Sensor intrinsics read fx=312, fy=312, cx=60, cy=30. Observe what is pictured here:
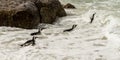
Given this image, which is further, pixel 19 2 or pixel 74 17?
pixel 74 17

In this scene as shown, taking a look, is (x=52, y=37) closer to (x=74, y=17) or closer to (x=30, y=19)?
(x=30, y=19)

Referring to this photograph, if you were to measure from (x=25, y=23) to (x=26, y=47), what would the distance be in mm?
2375

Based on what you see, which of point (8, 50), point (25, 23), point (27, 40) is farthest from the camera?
point (25, 23)

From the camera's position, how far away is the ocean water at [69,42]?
713cm

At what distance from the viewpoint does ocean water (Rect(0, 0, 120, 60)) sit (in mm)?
7133

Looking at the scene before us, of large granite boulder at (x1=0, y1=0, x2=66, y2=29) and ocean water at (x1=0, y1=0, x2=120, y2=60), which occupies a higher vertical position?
large granite boulder at (x1=0, y1=0, x2=66, y2=29)

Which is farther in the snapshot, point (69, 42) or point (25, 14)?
point (25, 14)

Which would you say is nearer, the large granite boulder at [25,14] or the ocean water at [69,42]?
the ocean water at [69,42]

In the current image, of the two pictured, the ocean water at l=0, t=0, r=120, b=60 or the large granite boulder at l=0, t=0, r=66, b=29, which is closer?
the ocean water at l=0, t=0, r=120, b=60

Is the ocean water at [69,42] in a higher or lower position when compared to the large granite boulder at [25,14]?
lower

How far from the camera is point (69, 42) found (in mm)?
8273

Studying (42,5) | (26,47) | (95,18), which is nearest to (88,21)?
(95,18)

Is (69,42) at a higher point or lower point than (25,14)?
lower

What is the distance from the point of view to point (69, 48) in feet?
25.4
